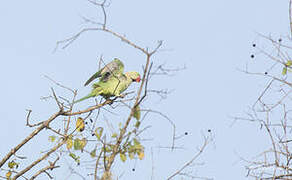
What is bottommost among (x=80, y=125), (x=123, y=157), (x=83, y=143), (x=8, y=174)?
(x=8, y=174)

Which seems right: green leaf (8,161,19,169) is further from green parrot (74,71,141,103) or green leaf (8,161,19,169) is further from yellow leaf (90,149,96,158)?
green parrot (74,71,141,103)

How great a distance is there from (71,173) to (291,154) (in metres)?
1.92

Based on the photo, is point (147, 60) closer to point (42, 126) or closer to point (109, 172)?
point (109, 172)

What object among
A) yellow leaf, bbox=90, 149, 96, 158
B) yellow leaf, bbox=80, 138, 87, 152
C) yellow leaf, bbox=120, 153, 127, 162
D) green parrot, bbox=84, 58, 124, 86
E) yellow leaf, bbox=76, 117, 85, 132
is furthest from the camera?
green parrot, bbox=84, 58, 124, 86

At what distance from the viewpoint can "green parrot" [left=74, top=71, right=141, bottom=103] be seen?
6.06 metres

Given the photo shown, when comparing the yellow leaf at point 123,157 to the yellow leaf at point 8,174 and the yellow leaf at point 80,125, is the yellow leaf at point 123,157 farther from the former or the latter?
the yellow leaf at point 8,174

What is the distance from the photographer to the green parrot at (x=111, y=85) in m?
6.06

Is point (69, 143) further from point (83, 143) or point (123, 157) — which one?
point (123, 157)

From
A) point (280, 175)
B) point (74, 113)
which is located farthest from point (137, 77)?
point (280, 175)

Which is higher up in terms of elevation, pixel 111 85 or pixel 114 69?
pixel 114 69

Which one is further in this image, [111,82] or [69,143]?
[111,82]

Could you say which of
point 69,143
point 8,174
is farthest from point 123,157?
point 8,174

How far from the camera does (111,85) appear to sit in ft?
19.9

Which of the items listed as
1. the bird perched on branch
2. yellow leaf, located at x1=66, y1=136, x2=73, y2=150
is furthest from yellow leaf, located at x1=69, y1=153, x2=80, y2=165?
the bird perched on branch
